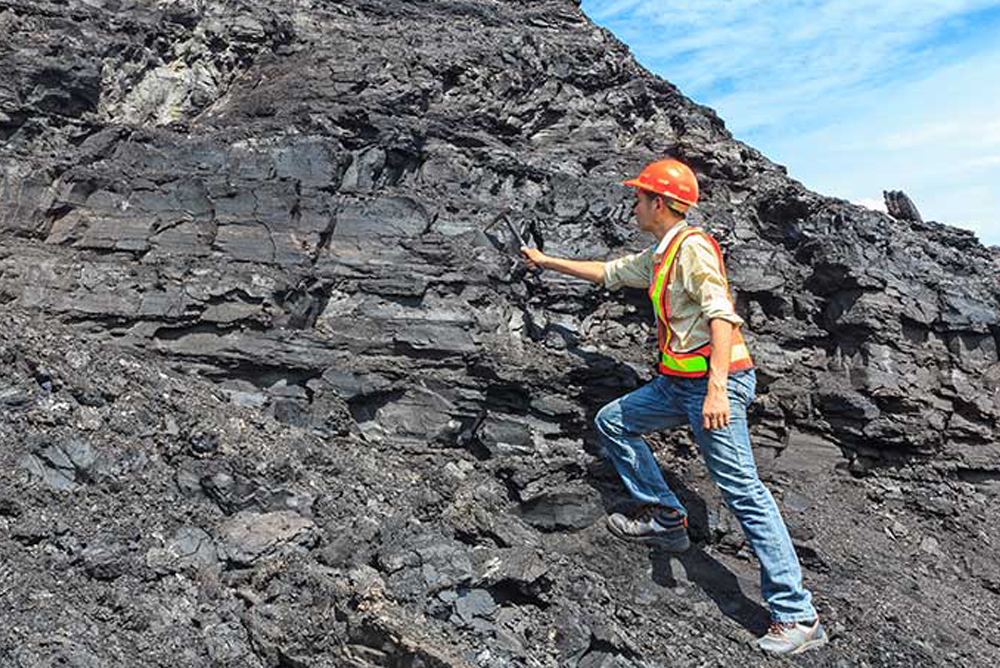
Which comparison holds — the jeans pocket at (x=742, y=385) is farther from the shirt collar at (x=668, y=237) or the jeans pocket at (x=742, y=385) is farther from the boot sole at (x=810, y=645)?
the boot sole at (x=810, y=645)

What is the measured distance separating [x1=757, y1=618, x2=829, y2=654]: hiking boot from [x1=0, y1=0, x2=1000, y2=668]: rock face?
112 millimetres

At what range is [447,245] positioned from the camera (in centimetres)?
725

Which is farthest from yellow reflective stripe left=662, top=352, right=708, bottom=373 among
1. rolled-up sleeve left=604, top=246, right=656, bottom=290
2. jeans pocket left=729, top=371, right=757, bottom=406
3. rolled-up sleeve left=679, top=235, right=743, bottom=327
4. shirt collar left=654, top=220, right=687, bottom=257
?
rolled-up sleeve left=604, top=246, right=656, bottom=290

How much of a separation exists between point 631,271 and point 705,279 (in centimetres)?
99

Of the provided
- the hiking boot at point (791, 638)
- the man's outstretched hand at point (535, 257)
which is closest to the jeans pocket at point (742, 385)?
the hiking boot at point (791, 638)

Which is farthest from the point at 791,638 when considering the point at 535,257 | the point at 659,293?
the point at 535,257

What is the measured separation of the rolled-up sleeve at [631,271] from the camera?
238 inches

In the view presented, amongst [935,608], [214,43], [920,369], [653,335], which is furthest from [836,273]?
[214,43]

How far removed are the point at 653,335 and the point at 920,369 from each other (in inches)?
106

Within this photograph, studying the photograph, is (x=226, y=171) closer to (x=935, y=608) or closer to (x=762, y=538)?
(x=762, y=538)

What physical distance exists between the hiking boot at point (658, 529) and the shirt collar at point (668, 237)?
176 cm

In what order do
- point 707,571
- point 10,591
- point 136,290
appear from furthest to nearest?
point 136,290 < point 707,571 < point 10,591

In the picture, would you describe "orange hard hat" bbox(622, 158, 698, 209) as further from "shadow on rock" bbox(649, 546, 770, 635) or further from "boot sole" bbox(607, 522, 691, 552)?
"shadow on rock" bbox(649, 546, 770, 635)

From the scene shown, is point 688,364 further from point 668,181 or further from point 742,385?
point 668,181
